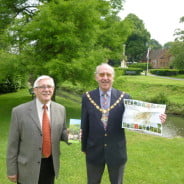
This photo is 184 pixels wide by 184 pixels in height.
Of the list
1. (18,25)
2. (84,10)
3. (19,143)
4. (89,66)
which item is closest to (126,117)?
(19,143)

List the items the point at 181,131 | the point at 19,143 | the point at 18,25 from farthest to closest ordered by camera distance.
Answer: the point at 181,131 → the point at 18,25 → the point at 19,143

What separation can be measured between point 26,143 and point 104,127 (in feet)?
3.14

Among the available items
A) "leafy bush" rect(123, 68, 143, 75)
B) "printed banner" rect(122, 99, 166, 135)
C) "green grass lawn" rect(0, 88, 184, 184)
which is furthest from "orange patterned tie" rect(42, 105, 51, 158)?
"leafy bush" rect(123, 68, 143, 75)

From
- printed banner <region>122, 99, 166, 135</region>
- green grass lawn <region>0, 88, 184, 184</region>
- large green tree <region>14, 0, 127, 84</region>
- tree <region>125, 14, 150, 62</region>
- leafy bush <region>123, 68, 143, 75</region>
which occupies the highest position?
tree <region>125, 14, 150, 62</region>

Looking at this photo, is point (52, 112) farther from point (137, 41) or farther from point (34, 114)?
point (137, 41)

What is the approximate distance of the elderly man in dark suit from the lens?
124 inches

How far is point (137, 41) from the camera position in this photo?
55.9 meters

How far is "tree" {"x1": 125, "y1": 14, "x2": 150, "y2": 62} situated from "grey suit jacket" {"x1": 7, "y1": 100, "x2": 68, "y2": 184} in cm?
5360

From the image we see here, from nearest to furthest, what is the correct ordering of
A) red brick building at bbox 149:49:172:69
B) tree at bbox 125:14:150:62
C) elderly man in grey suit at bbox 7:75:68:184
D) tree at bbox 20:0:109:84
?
1. elderly man in grey suit at bbox 7:75:68:184
2. tree at bbox 20:0:109:84
3. tree at bbox 125:14:150:62
4. red brick building at bbox 149:49:172:69

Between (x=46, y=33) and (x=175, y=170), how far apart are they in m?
7.41

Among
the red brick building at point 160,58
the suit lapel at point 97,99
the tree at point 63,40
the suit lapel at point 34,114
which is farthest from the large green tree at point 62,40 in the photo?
the red brick building at point 160,58

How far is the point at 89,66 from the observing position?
34.9 ft

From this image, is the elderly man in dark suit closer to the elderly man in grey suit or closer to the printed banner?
the printed banner

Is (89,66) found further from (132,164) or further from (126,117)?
(126,117)
